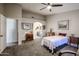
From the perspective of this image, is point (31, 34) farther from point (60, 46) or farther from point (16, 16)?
point (60, 46)

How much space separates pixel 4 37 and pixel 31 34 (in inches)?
25.5

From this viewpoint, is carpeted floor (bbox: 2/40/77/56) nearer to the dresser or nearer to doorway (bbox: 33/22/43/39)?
the dresser

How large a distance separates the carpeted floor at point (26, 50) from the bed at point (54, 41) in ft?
0.49

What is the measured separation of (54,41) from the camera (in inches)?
83.3

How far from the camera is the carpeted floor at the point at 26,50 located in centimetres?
207

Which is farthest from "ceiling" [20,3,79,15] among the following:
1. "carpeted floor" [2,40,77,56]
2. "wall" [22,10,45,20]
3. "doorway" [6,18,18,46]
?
"carpeted floor" [2,40,77,56]

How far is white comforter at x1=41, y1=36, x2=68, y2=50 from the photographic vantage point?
2.11m

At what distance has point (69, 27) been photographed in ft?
7.11

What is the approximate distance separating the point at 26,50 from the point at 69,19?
50.3 inches

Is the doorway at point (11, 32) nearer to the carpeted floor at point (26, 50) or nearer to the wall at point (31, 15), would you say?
the carpeted floor at point (26, 50)

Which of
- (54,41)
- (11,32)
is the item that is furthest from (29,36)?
(54,41)

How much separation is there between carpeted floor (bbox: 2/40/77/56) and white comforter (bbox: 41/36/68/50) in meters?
0.15

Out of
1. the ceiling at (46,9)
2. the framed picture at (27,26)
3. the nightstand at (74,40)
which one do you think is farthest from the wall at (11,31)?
the nightstand at (74,40)

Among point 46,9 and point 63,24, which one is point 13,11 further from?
point 63,24
